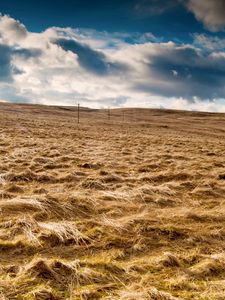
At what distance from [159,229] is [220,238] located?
1.17 metres

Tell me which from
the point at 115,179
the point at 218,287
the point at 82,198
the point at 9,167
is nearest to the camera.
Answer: the point at 218,287

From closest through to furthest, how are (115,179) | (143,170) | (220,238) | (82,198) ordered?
(220,238), (82,198), (115,179), (143,170)

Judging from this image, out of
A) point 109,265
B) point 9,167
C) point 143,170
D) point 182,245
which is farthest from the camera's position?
point 143,170

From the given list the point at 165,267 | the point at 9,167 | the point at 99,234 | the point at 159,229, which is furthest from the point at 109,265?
the point at 9,167

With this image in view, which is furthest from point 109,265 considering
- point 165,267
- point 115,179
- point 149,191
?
point 115,179

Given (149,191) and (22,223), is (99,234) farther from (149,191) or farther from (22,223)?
(149,191)

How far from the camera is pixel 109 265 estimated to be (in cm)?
549

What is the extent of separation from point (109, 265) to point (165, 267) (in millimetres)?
864

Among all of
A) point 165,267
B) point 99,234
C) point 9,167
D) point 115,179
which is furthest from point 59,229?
point 9,167

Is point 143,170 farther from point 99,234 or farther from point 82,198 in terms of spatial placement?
point 99,234

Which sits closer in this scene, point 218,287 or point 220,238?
point 218,287

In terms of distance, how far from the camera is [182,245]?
662cm

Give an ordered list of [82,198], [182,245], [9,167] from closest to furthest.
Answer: [182,245] → [82,198] → [9,167]

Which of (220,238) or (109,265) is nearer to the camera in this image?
(109,265)
